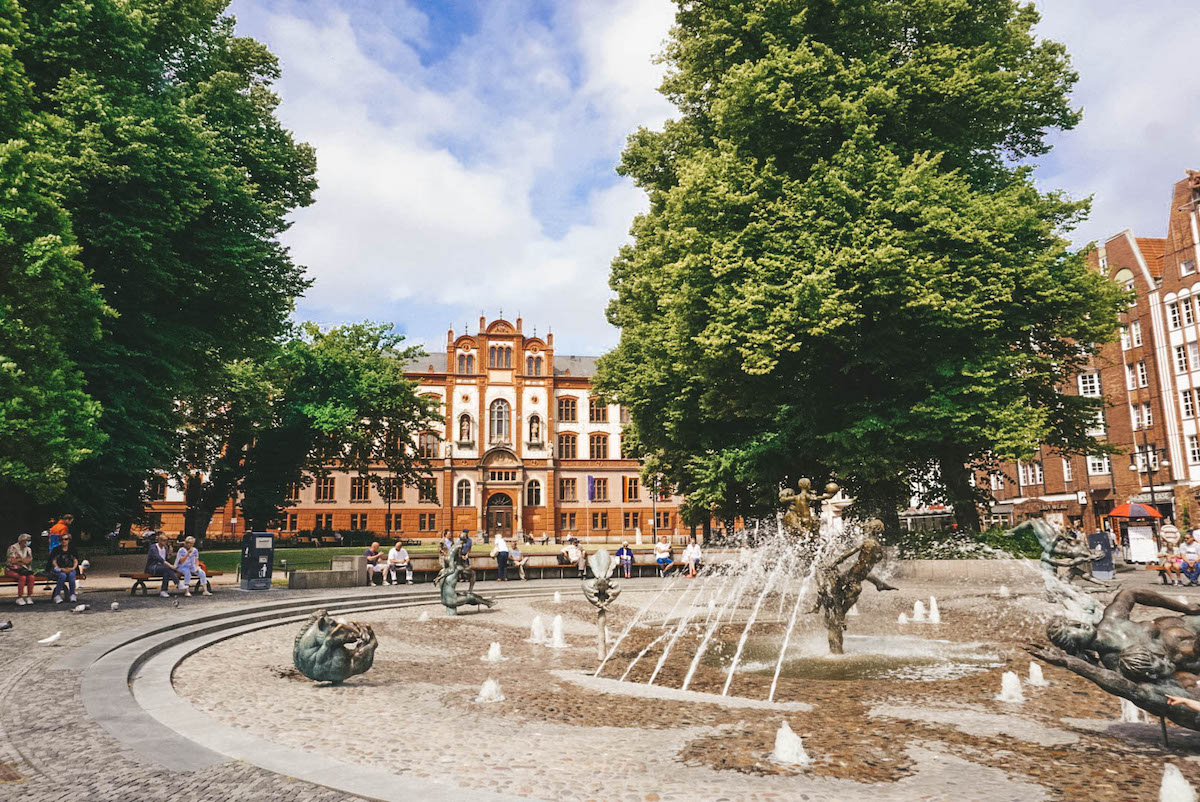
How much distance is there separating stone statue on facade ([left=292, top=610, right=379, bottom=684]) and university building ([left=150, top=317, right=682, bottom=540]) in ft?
176

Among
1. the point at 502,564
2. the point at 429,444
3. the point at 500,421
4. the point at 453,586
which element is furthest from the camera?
the point at 500,421

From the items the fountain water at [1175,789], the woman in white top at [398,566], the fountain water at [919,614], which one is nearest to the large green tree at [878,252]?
the fountain water at [919,614]

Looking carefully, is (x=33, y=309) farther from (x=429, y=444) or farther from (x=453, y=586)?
(x=429, y=444)

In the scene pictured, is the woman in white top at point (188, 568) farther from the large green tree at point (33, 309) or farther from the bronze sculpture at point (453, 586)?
the bronze sculpture at point (453, 586)

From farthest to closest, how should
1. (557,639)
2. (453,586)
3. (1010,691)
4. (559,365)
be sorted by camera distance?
1. (559,365)
2. (453,586)
3. (557,639)
4. (1010,691)

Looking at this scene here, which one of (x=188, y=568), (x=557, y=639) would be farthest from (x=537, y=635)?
(x=188, y=568)

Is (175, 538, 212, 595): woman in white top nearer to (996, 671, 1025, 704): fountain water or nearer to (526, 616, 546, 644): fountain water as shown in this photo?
(526, 616, 546, 644): fountain water

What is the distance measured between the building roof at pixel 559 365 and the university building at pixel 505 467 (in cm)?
24

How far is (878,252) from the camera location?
17156 millimetres

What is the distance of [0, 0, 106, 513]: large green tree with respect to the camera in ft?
48.2

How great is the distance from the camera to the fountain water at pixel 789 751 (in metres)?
5.71

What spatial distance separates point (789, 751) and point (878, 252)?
13850 millimetres

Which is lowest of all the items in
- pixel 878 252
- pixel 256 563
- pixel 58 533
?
pixel 256 563

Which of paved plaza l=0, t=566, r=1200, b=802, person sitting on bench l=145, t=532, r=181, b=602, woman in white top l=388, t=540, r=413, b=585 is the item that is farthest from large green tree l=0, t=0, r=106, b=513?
woman in white top l=388, t=540, r=413, b=585
